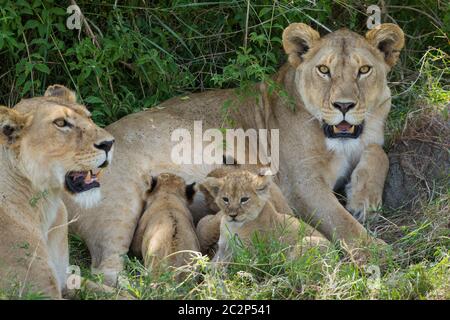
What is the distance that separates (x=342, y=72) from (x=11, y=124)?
6.54 feet

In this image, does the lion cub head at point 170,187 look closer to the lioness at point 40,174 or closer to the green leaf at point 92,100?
the green leaf at point 92,100

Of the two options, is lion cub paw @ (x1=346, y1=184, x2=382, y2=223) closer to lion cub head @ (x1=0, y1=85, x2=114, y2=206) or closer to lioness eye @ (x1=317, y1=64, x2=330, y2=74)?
lioness eye @ (x1=317, y1=64, x2=330, y2=74)

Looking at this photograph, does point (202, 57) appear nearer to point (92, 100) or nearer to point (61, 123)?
point (92, 100)

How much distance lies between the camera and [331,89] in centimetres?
578

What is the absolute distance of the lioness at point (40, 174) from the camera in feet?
15.0

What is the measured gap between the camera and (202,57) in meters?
6.85

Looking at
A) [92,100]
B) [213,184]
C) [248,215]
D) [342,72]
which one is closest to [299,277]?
[248,215]

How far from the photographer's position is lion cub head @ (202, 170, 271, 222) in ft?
16.8

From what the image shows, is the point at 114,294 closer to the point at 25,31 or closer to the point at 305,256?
the point at 305,256

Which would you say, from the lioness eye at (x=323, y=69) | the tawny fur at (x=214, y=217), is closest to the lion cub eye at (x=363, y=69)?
the lioness eye at (x=323, y=69)

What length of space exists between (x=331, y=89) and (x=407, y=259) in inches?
42.0

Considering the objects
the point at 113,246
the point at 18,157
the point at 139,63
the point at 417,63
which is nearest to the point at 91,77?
the point at 139,63

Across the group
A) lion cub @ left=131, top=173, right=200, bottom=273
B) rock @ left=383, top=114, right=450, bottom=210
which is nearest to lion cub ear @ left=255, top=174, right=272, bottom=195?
lion cub @ left=131, top=173, right=200, bottom=273

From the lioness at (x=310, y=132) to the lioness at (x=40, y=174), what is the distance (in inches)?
Result: 31.6
